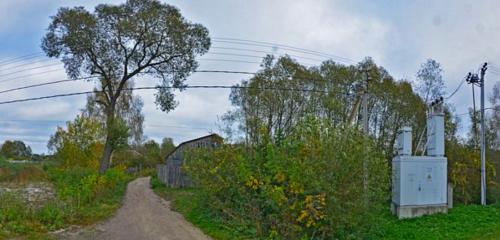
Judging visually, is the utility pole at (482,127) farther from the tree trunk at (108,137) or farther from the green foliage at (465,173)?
the tree trunk at (108,137)

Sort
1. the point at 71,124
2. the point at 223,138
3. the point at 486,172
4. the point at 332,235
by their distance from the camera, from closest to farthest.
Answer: the point at 332,235, the point at 223,138, the point at 486,172, the point at 71,124

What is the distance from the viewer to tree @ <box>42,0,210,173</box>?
26.1 m

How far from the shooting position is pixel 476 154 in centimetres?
1942

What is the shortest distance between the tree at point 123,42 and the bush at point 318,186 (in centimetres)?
1715

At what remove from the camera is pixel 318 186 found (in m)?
9.86

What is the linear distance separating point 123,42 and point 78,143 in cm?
817

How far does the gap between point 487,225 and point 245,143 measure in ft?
23.3

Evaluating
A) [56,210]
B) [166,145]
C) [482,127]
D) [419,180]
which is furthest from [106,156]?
[166,145]

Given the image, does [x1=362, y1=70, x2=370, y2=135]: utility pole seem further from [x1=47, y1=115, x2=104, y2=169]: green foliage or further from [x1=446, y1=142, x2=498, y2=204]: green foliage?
[x1=47, y1=115, x2=104, y2=169]: green foliage

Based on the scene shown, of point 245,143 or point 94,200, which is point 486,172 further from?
point 94,200

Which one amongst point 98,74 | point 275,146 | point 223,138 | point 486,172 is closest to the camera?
point 275,146

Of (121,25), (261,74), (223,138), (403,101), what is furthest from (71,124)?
(403,101)

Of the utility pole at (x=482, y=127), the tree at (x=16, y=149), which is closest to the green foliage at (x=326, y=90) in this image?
the utility pole at (x=482, y=127)

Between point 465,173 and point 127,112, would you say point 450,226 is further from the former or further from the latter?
point 127,112
